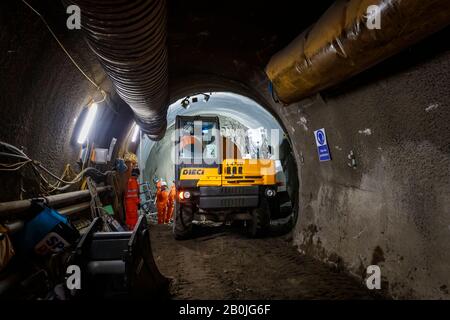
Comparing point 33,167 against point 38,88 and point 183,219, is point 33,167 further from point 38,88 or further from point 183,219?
point 183,219

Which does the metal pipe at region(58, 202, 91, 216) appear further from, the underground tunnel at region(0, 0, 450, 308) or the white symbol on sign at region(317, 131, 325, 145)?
the white symbol on sign at region(317, 131, 325, 145)

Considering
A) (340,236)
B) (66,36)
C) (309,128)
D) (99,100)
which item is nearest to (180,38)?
(99,100)

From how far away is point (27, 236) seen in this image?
2.76 meters

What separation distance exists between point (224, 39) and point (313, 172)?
281cm

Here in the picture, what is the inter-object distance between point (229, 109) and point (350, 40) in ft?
31.4

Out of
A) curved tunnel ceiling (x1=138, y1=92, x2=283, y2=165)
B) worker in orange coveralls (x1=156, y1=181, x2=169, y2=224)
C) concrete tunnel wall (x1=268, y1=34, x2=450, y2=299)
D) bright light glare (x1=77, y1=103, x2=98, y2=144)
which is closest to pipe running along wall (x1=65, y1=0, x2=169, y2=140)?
bright light glare (x1=77, y1=103, x2=98, y2=144)

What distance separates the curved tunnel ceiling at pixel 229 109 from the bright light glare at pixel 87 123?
480 cm

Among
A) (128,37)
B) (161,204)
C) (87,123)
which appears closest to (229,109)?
(161,204)

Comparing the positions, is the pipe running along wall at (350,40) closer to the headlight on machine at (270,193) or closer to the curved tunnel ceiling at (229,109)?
the headlight on machine at (270,193)

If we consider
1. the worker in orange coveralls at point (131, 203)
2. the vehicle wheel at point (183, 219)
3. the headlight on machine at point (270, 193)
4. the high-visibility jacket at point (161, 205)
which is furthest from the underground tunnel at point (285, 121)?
the high-visibility jacket at point (161, 205)

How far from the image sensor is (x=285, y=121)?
5.93 meters

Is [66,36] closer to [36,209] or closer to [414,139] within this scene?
[36,209]
